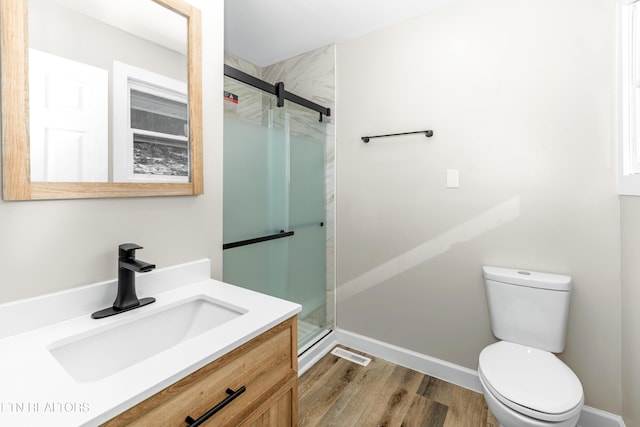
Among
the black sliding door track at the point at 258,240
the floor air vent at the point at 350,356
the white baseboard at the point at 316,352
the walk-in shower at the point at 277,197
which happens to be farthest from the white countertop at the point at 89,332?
the floor air vent at the point at 350,356

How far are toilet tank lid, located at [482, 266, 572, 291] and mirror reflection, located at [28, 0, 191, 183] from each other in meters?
1.64

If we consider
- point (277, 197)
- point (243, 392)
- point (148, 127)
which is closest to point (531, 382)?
point (243, 392)

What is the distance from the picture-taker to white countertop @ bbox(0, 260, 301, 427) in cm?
57

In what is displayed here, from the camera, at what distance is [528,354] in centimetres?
144

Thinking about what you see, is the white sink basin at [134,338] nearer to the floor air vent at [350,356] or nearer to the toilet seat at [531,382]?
the toilet seat at [531,382]

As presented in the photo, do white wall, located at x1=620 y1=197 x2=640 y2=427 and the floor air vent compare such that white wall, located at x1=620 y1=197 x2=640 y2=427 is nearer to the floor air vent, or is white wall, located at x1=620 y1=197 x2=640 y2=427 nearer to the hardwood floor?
the hardwood floor

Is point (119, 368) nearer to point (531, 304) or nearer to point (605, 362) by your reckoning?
point (531, 304)

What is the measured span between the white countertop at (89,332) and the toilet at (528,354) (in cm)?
96

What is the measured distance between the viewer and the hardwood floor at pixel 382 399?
1613mm

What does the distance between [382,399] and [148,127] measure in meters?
1.85

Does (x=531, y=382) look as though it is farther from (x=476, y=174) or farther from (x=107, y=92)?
(x=107, y=92)

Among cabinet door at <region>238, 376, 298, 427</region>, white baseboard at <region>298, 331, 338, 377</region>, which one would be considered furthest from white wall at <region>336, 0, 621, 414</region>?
cabinet door at <region>238, 376, 298, 427</region>

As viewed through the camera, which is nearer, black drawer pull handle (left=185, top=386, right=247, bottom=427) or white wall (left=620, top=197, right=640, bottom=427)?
black drawer pull handle (left=185, top=386, right=247, bottom=427)

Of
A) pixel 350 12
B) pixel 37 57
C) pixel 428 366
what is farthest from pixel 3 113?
pixel 428 366
